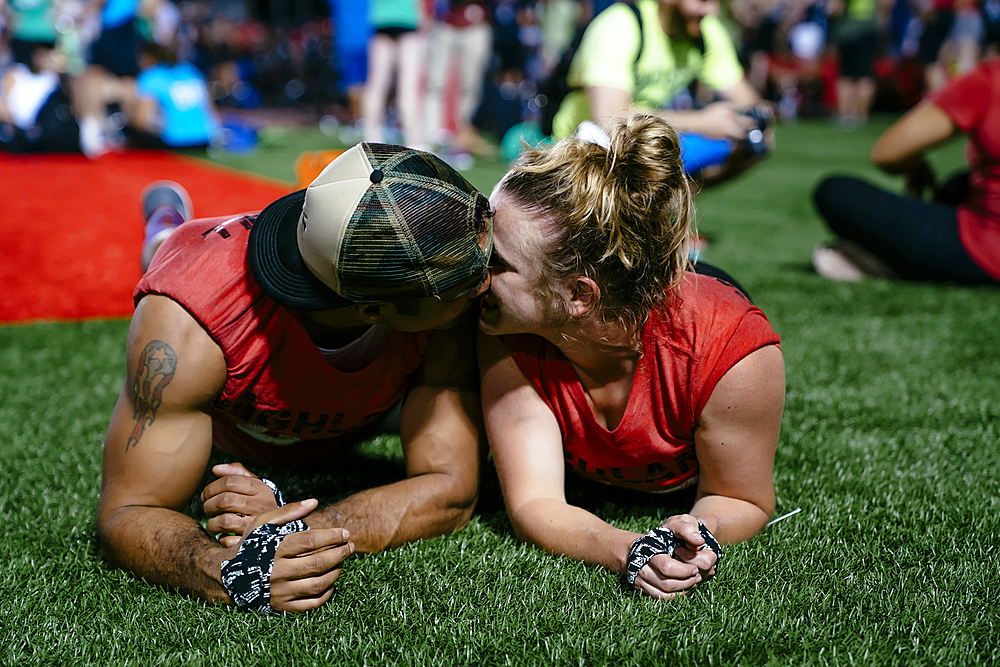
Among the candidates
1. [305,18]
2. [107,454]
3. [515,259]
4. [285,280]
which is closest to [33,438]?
[107,454]

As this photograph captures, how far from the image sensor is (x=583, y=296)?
1904mm

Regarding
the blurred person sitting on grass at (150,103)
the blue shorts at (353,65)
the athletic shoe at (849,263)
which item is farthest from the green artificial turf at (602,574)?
the blue shorts at (353,65)

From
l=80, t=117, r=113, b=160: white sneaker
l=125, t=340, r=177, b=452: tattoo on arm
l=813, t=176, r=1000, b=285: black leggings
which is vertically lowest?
l=80, t=117, r=113, b=160: white sneaker

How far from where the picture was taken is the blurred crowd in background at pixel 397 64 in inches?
369

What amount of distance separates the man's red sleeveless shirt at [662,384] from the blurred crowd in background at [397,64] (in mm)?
3943

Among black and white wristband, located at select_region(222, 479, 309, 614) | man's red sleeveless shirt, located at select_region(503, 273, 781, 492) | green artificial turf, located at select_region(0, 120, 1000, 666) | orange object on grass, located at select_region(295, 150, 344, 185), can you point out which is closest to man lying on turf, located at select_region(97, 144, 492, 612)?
black and white wristband, located at select_region(222, 479, 309, 614)

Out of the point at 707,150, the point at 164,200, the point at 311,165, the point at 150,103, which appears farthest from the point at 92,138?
the point at 707,150

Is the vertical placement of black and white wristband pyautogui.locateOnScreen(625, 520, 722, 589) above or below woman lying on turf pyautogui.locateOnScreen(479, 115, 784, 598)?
below

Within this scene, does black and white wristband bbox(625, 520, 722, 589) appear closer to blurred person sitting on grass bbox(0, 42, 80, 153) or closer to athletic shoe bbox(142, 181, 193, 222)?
athletic shoe bbox(142, 181, 193, 222)

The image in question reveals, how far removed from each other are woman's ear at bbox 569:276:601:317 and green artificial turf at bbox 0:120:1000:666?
1.92 feet

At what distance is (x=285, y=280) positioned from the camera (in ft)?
5.87

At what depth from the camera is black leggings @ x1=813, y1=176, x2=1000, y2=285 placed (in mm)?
4430

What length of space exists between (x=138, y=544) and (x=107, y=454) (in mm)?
239

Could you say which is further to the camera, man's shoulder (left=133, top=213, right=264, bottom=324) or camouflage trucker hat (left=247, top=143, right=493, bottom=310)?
man's shoulder (left=133, top=213, right=264, bottom=324)
